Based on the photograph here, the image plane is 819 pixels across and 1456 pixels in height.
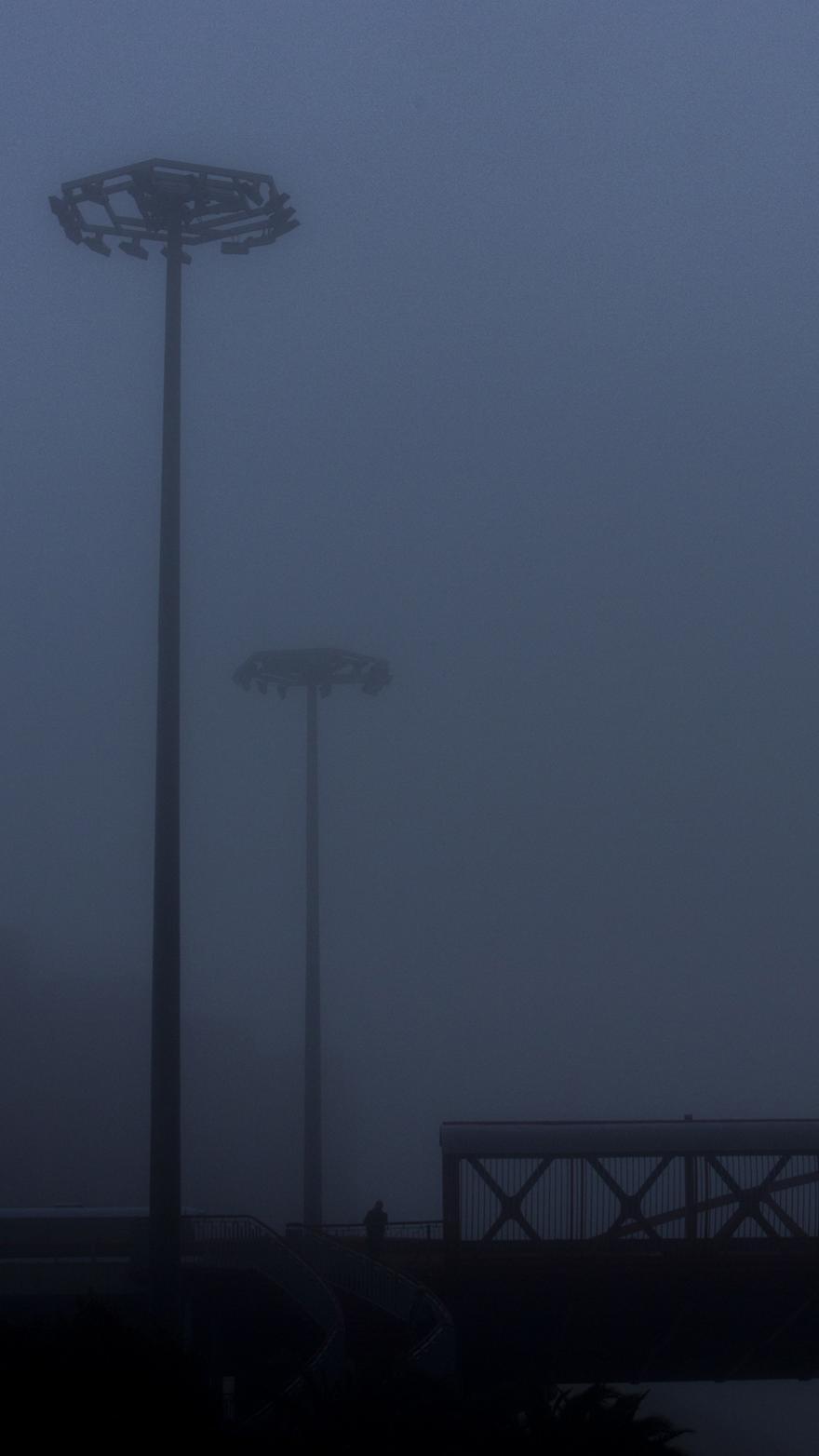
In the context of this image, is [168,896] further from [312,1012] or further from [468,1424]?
[312,1012]

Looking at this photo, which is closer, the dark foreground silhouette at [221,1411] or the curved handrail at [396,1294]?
the dark foreground silhouette at [221,1411]

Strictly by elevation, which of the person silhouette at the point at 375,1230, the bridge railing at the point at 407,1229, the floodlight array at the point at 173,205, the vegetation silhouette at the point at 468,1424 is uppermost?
the floodlight array at the point at 173,205

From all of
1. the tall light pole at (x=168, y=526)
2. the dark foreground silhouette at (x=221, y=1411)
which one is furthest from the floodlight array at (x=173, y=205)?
the dark foreground silhouette at (x=221, y=1411)

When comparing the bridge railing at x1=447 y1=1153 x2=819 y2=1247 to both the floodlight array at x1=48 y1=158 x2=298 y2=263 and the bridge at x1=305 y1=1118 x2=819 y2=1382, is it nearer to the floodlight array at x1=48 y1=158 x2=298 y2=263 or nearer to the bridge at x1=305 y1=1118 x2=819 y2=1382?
the bridge at x1=305 y1=1118 x2=819 y2=1382

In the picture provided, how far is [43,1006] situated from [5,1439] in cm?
11275

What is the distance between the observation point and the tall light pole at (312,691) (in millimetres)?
48062

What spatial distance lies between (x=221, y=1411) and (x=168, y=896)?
7.15 meters

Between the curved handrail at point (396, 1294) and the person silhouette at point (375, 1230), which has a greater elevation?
the curved handrail at point (396, 1294)

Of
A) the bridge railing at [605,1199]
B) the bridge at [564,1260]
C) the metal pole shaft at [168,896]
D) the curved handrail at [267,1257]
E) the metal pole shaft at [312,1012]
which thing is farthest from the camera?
the metal pole shaft at [312,1012]

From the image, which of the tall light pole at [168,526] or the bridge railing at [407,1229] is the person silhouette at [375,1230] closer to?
the bridge railing at [407,1229]

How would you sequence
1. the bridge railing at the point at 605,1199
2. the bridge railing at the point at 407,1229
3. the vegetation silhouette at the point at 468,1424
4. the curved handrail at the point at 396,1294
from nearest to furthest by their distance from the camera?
the vegetation silhouette at the point at 468,1424 < the curved handrail at the point at 396,1294 < the bridge railing at the point at 605,1199 < the bridge railing at the point at 407,1229

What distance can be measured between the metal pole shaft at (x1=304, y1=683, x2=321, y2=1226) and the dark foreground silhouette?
77.7 feet

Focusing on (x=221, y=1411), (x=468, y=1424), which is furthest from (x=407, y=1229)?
(x=221, y=1411)

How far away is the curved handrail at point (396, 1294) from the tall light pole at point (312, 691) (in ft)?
26.2
